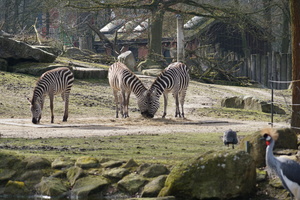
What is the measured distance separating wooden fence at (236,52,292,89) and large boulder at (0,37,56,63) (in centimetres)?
1335

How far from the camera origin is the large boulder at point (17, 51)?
30.4 metres

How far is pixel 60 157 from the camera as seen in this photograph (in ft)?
43.1

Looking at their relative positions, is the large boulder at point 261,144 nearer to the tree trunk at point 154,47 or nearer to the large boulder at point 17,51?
the large boulder at point 17,51

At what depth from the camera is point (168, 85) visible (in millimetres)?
23406

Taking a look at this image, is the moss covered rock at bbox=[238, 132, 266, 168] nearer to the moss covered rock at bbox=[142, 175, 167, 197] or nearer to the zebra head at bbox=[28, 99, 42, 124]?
the moss covered rock at bbox=[142, 175, 167, 197]

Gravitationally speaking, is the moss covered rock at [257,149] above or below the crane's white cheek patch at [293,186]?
above

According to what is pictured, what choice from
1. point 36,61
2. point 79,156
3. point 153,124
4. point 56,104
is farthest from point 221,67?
point 79,156

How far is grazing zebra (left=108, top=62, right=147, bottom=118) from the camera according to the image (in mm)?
22828

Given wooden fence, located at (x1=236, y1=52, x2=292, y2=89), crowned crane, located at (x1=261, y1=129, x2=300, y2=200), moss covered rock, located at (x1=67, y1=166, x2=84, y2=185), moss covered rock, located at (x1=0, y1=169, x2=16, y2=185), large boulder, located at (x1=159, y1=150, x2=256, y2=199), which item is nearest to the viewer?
crowned crane, located at (x1=261, y1=129, x2=300, y2=200)

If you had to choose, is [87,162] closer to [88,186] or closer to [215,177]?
[88,186]

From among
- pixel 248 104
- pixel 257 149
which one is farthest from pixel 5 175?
pixel 248 104

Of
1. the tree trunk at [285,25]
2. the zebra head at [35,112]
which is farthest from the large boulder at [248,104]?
the tree trunk at [285,25]

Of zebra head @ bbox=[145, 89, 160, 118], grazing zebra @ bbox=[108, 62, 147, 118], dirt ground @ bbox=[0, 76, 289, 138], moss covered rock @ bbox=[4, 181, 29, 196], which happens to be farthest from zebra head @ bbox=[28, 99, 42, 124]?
moss covered rock @ bbox=[4, 181, 29, 196]

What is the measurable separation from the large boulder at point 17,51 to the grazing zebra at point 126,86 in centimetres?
784
